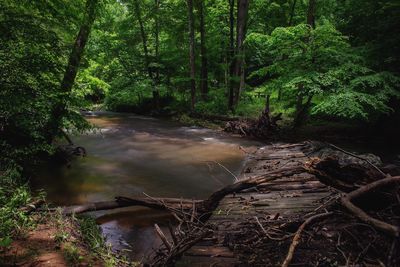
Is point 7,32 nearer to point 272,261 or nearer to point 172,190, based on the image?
point 172,190

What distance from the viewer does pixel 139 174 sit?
9.46m

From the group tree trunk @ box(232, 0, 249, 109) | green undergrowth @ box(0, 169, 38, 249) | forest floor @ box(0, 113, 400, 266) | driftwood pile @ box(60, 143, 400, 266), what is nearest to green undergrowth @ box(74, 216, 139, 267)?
forest floor @ box(0, 113, 400, 266)

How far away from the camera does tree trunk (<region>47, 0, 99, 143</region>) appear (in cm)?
802

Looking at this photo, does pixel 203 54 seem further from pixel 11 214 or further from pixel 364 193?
pixel 364 193

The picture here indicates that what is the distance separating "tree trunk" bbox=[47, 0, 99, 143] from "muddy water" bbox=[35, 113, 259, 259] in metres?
1.48

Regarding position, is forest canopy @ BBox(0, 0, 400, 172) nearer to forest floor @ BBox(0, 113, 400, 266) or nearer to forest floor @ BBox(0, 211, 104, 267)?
forest floor @ BBox(0, 211, 104, 267)

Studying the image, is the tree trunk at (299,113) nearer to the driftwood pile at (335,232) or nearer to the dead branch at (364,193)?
the driftwood pile at (335,232)

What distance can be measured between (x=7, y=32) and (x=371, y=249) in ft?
22.4

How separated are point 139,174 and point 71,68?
3295 mm

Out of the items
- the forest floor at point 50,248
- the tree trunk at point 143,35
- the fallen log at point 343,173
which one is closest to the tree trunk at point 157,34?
the tree trunk at point 143,35

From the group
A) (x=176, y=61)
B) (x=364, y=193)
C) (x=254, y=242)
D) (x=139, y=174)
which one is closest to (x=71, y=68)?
(x=139, y=174)

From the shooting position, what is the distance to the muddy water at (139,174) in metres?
6.15

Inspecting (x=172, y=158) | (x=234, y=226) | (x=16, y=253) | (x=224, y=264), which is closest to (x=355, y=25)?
(x=172, y=158)

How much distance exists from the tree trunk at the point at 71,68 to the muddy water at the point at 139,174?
58.1 inches
